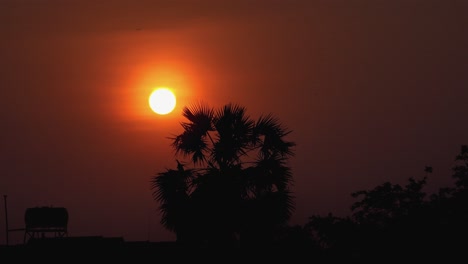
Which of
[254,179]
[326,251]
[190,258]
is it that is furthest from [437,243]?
[254,179]

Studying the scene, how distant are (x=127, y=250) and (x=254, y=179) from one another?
16.1 ft

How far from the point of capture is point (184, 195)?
27.0 meters

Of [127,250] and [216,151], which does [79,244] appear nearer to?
[127,250]

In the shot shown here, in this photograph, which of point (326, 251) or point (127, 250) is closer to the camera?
point (326, 251)

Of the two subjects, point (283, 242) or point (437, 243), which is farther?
point (283, 242)

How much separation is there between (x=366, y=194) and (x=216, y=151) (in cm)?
665

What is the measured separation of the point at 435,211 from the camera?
20250 mm

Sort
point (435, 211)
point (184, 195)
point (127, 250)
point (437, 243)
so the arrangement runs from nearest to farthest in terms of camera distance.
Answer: point (437, 243)
point (435, 211)
point (127, 250)
point (184, 195)

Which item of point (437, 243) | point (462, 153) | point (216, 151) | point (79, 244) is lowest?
point (437, 243)

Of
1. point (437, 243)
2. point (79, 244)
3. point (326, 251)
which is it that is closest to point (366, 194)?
point (326, 251)

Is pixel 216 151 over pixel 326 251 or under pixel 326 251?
over

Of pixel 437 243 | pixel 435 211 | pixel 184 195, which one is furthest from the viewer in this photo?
pixel 184 195

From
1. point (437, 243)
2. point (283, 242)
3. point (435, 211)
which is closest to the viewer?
point (437, 243)

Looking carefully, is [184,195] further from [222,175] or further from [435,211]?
[435,211]
